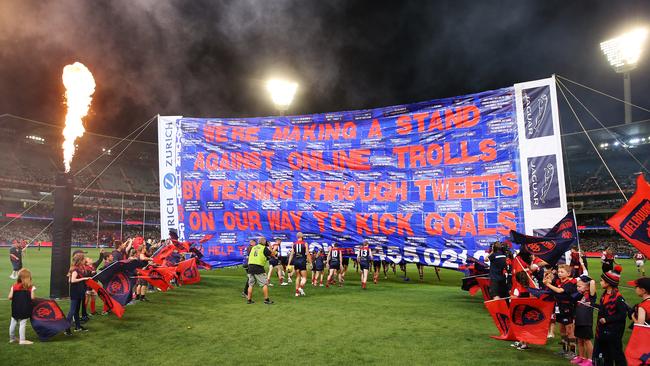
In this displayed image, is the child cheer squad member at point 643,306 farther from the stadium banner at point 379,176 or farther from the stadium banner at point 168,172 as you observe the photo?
the stadium banner at point 168,172

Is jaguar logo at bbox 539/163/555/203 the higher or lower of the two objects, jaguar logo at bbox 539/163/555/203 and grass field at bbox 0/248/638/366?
the higher

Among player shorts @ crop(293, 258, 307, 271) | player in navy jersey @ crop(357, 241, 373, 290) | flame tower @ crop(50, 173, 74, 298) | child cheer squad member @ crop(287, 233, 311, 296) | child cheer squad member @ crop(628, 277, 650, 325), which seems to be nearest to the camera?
child cheer squad member @ crop(628, 277, 650, 325)

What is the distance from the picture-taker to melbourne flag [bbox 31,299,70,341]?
296 inches

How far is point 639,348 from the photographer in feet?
16.8

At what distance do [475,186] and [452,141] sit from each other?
2030 millimetres

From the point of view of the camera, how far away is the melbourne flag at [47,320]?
7.51 metres

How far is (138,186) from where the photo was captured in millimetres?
68375

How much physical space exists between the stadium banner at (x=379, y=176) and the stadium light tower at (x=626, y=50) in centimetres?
2335

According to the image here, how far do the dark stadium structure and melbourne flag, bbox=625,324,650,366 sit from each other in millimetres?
48226

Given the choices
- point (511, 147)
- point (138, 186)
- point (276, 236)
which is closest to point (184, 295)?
point (276, 236)

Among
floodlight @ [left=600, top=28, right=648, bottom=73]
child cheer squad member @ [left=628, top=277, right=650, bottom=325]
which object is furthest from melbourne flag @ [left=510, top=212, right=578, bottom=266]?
floodlight @ [left=600, top=28, right=648, bottom=73]

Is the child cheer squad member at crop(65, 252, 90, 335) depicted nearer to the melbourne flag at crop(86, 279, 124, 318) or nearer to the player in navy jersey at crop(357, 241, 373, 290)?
the melbourne flag at crop(86, 279, 124, 318)

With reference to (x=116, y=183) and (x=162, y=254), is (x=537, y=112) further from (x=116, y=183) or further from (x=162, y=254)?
(x=116, y=183)

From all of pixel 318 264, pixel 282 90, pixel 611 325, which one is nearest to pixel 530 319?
pixel 611 325
